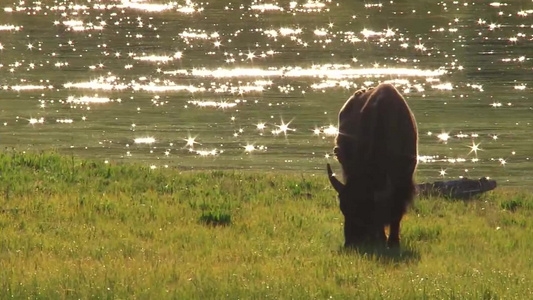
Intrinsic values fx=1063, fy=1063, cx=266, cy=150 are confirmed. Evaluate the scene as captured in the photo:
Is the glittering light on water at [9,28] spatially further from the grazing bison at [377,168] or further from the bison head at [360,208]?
the bison head at [360,208]

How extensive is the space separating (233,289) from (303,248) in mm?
2739

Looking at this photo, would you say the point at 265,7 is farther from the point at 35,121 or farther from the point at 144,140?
the point at 144,140

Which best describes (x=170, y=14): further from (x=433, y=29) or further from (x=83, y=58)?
(x=83, y=58)

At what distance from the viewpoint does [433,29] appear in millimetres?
74312

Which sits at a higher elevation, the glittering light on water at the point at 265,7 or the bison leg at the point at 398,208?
the glittering light on water at the point at 265,7

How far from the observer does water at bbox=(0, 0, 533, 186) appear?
101 feet

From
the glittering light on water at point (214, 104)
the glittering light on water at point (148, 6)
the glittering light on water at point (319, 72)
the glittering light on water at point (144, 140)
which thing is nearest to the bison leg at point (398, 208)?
the glittering light on water at point (144, 140)

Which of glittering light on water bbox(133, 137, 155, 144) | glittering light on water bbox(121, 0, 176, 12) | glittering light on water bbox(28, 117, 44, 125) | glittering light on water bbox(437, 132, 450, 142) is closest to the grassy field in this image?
glittering light on water bbox(133, 137, 155, 144)

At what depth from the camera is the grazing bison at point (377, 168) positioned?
12.3 metres

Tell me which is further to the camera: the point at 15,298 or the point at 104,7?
the point at 104,7

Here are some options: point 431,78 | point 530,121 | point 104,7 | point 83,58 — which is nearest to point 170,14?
point 104,7

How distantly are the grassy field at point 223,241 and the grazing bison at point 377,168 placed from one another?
0.36 m

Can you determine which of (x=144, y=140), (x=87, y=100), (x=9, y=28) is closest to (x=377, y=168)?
(x=144, y=140)

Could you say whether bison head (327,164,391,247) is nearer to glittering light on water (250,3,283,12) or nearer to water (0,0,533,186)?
water (0,0,533,186)
